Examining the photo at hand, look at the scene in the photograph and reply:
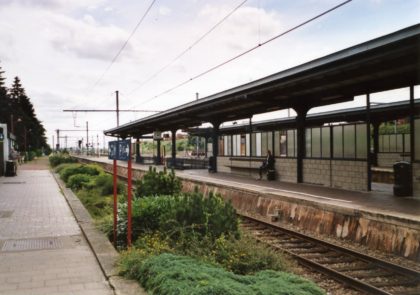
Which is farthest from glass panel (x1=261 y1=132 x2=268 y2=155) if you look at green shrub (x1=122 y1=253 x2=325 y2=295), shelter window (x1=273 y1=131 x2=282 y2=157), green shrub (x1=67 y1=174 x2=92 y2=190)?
green shrub (x1=122 y1=253 x2=325 y2=295)

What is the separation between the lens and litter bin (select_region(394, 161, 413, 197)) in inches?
525

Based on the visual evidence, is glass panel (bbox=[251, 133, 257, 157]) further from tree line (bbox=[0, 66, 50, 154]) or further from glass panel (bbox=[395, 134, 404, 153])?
tree line (bbox=[0, 66, 50, 154])

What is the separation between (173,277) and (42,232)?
540cm

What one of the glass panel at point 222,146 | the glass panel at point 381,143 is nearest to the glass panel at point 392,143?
the glass panel at point 381,143

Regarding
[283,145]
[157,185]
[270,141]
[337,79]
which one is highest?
[337,79]

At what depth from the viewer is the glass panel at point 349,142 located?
16.0m

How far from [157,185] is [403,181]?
7.52 metres

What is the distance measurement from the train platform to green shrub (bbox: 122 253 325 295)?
4525mm

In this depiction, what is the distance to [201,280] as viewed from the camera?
4.36m

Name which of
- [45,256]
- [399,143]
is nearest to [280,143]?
[399,143]

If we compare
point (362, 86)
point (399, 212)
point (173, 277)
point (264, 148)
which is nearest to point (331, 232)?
point (399, 212)

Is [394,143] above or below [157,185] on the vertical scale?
above

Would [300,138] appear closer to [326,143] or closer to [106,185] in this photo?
[326,143]

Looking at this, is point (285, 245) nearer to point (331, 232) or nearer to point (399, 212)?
point (331, 232)
